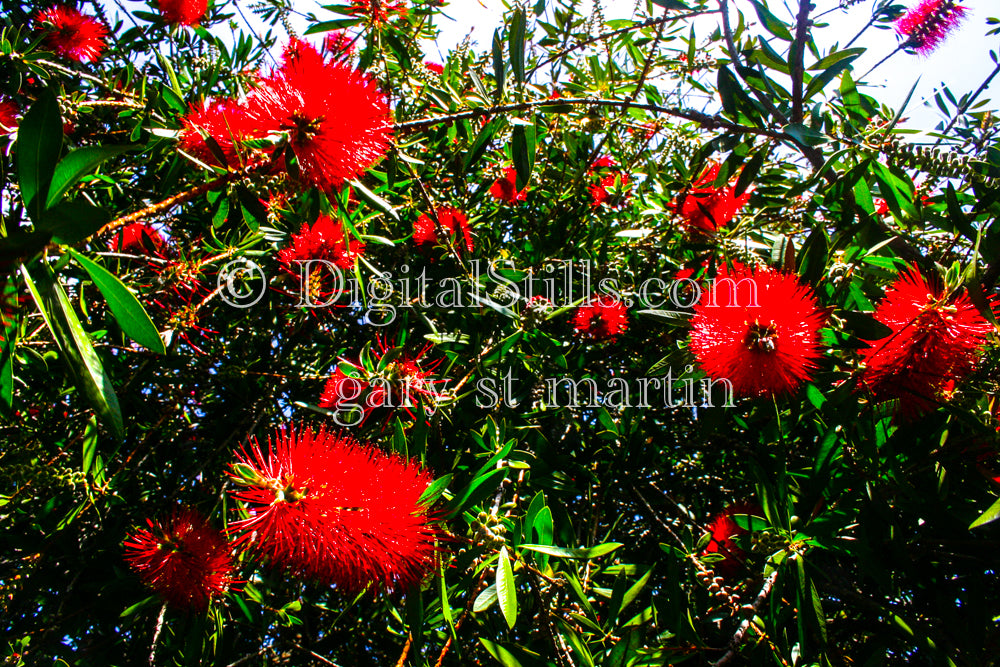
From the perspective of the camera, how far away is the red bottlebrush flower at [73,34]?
2.18 metres

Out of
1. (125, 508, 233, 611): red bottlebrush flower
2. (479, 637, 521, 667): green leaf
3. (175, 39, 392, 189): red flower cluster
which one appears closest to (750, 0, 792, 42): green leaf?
(175, 39, 392, 189): red flower cluster

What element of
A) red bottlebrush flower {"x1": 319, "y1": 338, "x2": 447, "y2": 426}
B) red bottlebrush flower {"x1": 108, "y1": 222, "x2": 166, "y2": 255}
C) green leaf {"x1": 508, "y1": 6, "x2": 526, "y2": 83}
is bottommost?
red bottlebrush flower {"x1": 319, "y1": 338, "x2": 447, "y2": 426}

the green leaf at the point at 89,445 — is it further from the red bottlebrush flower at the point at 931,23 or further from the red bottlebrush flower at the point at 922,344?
the red bottlebrush flower at the point at 931,23

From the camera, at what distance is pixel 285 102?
42.3 inches

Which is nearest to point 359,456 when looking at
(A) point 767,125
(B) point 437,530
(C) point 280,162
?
(B) point 437,530

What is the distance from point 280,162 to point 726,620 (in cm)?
168

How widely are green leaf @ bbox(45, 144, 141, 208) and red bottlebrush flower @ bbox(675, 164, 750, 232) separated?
1.57m

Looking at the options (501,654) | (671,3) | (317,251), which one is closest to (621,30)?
(671,3)

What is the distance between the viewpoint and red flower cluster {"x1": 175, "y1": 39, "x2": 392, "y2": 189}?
1.07 meters

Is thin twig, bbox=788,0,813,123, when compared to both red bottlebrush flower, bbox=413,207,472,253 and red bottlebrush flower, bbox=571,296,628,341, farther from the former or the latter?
red bottlebrush flower, bbox=413,207,472,253

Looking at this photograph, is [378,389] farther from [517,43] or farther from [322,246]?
[517,43]

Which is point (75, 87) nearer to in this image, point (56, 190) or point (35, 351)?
point (35, 351)

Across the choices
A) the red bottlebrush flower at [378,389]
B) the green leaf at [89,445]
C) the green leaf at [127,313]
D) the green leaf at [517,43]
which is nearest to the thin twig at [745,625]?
the red bottlebrush flower at [378,389]

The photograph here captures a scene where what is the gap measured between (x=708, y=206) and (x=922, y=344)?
0.86 metres
